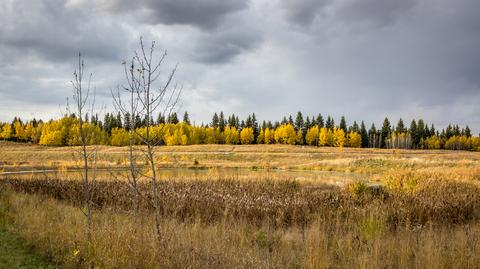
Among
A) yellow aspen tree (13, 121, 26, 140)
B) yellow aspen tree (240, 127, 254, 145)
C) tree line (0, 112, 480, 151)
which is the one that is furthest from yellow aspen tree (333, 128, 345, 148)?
yellow aspen tree (13, 121, 26, 140)

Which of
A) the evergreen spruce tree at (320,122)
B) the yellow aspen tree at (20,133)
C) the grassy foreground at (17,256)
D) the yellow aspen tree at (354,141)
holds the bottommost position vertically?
the grassy foreground at (17,256)

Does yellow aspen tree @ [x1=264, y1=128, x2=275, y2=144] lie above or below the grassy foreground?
above

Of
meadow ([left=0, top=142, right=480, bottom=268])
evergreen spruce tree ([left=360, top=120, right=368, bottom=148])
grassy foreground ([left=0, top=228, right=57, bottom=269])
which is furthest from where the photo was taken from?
evergreen spruce tree ([left=360, top=120, right=368, bottom=148])

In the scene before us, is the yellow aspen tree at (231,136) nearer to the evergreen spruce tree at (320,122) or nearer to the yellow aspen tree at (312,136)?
the yellow aspen tree at (312,136)

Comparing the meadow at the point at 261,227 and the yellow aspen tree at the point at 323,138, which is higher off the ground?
the yellow aspen tree at the point at 323,138

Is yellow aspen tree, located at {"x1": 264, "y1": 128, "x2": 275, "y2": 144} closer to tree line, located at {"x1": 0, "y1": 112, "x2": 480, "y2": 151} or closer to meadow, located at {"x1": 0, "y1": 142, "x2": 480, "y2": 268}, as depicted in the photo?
tree line, located at {"x1": 0, "y1": 112, "x2": 480, "y2": 151}

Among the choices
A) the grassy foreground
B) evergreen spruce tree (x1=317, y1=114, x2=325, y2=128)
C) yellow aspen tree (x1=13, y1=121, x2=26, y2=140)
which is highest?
evergreen spruce tree (x1=317, y1=114, x2=325, y2=128)

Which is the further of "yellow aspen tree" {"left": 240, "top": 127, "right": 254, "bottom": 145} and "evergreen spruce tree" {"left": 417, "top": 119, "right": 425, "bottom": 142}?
"evergreen spruce tree" {"left": 417, "top": 119, "right": 425, "bottom": 142}

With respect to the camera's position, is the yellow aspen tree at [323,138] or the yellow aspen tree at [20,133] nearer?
the yellow aspen tree at [20,133]

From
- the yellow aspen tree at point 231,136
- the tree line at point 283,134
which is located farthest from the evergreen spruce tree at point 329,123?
the yellow aspen tree at point 231,136

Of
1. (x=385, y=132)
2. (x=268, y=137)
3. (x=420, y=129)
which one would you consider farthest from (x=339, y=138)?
(x=420, y=129)

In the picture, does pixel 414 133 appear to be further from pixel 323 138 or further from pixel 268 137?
pixel 268 137

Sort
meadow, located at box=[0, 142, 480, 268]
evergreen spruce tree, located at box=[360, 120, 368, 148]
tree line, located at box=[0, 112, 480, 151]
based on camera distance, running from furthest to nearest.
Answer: evergreen spruce tree, located at box=[360, 120, 368, 148]
tree line, located at box=[0, 112, 480, 151]
meadow, located at box=[0, 142, 480, 268]

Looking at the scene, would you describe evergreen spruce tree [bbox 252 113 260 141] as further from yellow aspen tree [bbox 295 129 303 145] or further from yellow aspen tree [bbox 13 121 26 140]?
yellow aspen tree [bbox 13 121 26 140]
